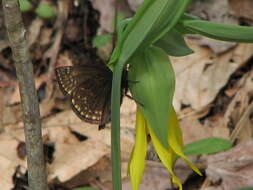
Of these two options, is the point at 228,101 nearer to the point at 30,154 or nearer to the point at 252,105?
the point at 252,105

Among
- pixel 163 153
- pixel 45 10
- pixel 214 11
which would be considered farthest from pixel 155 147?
pixel 45 10

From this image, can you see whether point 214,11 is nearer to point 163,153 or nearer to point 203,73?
point 203,73

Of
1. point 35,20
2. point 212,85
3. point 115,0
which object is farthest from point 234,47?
point 35,20

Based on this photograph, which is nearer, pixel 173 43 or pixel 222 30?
pixel 222 30

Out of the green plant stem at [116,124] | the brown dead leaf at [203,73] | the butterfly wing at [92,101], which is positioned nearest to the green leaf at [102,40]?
the brown dead leaf at [203,73]

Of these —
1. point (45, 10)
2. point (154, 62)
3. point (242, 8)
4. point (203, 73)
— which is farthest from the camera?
point (45, 10)

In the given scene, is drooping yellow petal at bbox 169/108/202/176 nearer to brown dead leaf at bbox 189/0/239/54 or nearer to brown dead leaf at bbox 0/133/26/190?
brown dead leaf at bbox 0/133/26/190

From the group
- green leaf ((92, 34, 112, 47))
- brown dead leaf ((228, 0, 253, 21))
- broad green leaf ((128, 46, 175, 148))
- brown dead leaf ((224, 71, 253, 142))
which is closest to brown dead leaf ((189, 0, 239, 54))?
brown dead leaf ((228, 0, 253, 21))

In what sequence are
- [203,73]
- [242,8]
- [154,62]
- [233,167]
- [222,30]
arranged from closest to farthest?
[222,30] → [154,62] → [233,167] → [203,73] → [242,8]
